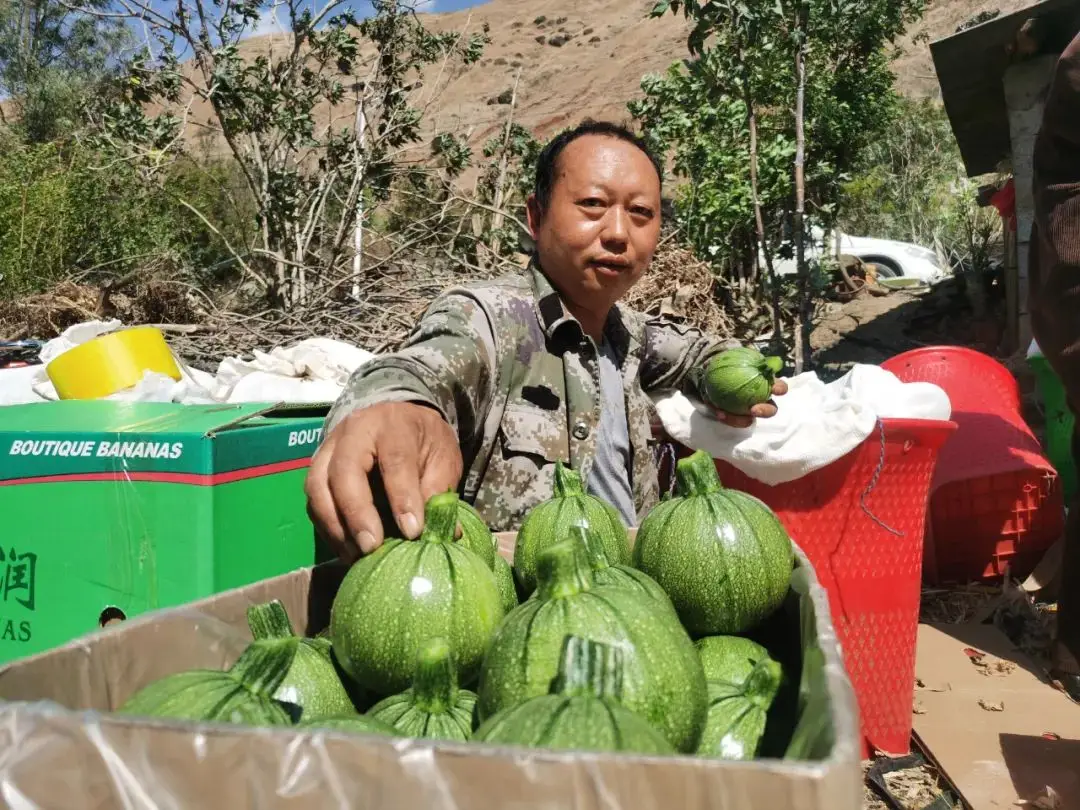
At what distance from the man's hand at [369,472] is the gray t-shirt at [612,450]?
1.11 m

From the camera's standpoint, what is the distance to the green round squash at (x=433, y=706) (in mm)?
1036

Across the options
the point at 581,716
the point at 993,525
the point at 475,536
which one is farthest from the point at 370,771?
the point at 993,525

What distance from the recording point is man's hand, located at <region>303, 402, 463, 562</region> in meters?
1.35

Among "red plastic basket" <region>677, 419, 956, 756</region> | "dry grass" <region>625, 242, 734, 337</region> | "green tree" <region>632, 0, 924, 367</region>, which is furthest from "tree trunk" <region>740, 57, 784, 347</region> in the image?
"red plastic basket" <region>677, 419, 956, 756</region>

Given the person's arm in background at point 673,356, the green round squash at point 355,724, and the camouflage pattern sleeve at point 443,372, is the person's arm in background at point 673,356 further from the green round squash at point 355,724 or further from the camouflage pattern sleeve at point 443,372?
the green round squash at point 355,724

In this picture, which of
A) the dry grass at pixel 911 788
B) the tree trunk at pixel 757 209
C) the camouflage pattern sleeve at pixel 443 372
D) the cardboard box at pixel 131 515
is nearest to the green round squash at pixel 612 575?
the camouflage pattern sleeve at pixel 443 372

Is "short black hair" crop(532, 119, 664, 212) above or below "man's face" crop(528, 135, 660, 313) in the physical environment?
above

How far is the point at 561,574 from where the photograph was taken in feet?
3.56

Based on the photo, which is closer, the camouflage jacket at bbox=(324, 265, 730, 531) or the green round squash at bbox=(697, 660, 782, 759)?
the green round squash at bbox=(697, 660, 782, 759)

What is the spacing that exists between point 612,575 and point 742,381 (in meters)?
1.31

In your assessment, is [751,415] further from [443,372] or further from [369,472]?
[369,472]

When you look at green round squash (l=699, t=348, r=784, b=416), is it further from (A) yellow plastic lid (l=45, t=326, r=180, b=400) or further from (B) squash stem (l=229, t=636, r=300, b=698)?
(A) yellow plastic lid (l=45, t=326, r=180, b=400)

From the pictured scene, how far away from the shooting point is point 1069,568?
3025mm

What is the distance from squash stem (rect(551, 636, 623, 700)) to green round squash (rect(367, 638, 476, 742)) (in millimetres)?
191
